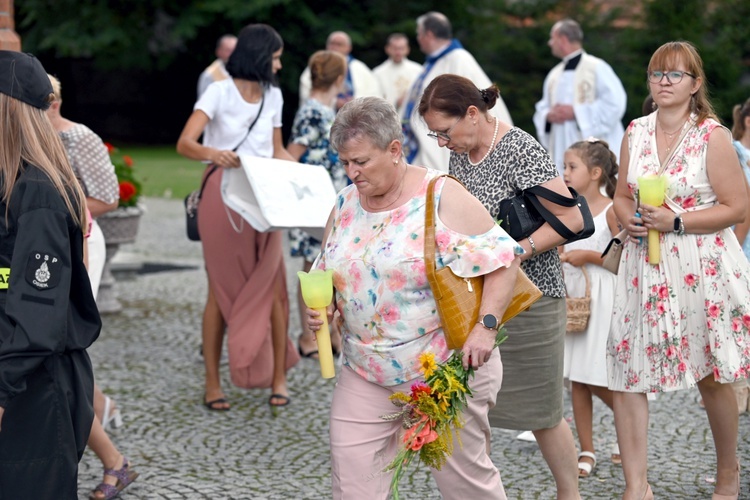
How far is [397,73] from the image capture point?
12.4 meters

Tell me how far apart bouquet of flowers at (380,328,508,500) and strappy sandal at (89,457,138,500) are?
1876mm

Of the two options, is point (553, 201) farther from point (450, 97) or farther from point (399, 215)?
point (399, 215)

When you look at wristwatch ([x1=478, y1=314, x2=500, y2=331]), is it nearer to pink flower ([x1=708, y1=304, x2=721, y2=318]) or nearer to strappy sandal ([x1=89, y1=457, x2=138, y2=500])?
pink flower ([x1=708, y1=304, x2=721, y2=318])

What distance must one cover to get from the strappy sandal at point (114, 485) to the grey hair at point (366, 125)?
2104 mm

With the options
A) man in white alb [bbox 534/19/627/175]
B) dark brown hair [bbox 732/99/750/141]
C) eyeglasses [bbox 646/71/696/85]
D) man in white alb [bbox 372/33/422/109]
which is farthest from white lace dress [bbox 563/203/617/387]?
man in white alb [bbox 372/33/422/109]

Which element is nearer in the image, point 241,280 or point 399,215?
point 399,215

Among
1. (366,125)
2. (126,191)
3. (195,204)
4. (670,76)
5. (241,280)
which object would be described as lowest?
(126,191)

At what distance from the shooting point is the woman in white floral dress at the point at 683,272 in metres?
4.36

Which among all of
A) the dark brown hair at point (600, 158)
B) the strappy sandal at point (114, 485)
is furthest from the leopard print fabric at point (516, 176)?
the strappy sandal at point (114, 485)

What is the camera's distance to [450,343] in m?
3.42

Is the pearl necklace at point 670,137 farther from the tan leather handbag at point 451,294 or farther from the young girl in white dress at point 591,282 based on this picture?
the tan leather handbag at point 451,294

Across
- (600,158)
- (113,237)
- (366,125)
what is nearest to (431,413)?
(366,125)

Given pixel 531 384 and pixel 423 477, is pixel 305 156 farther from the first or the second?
pixel 531 384

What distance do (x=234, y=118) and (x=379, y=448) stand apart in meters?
3.07
